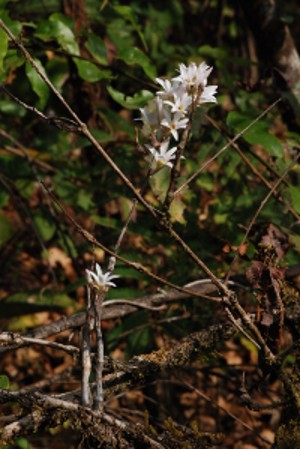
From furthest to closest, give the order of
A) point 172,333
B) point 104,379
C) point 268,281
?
point 172,333 → point 268,281 → point 104,379

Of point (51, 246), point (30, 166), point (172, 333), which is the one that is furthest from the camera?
point (51, 246)

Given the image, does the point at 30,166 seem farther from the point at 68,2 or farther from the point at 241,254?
the point at 241,254

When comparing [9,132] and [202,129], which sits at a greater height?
[9,132]

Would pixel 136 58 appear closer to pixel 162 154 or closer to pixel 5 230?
pixel 162 154

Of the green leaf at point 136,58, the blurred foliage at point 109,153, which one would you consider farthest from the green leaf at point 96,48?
the green leaf at point 136,58

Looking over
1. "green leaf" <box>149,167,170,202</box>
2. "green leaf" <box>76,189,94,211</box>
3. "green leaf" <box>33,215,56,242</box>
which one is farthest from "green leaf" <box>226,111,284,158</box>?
"green leaf" <box>33,215,56,242</box>

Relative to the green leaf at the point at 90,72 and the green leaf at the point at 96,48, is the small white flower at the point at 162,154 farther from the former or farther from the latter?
the green leaf at the point at 96,48

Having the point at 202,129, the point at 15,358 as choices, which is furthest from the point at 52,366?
the point at 202,129
